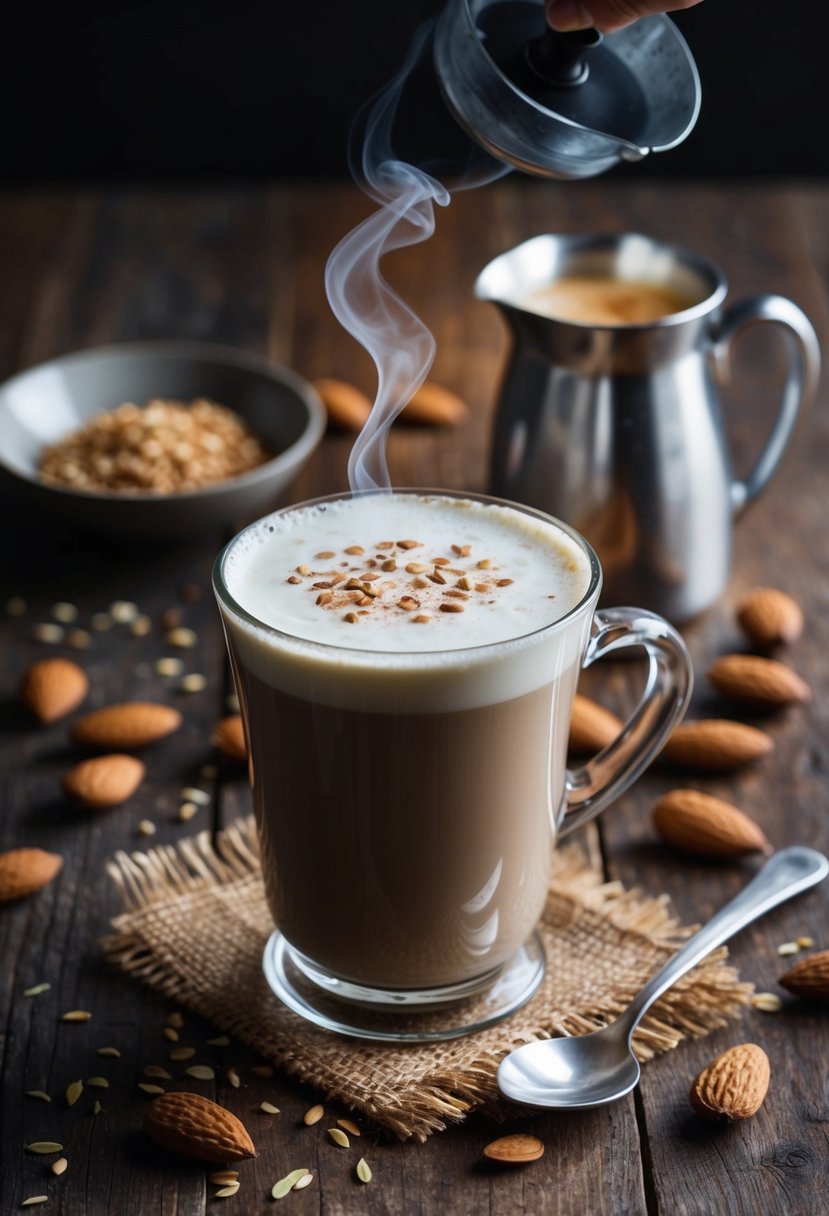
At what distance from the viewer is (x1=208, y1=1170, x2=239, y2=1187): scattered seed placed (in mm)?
874

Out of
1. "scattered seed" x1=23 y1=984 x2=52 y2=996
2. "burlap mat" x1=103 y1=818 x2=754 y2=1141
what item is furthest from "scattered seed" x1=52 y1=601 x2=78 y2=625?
"scattered seed" x1=23 y1=984 x2=52 y2=996

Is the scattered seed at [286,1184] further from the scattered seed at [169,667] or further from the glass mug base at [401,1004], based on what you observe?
the scattered seed at [169,667]

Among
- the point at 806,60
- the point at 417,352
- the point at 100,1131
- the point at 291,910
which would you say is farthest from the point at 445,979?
the point at 806,60

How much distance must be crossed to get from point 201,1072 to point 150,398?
107 cm

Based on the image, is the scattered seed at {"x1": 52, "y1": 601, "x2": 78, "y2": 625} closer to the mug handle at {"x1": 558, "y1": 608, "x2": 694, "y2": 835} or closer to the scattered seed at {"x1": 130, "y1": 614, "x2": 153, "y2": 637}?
the scattered seed at {"x1": 130, "y1": 614, "x2": 153, "y2": 637}

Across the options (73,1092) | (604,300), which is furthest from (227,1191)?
(604,300)

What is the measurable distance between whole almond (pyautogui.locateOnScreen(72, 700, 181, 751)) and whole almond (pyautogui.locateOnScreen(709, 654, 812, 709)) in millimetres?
531

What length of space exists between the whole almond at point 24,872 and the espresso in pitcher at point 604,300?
73cm

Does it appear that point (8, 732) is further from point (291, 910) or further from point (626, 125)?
point (626, 125)

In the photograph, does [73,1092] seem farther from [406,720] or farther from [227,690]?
[227,690]

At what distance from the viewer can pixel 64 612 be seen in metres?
1.53

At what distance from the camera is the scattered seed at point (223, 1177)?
2.87 feet

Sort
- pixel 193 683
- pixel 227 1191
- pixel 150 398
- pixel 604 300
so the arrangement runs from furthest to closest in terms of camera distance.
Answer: pixel 150 398, pixel 604 300, pixel 193 683, pixel 227 1191

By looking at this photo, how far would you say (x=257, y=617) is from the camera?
2.97 feet
